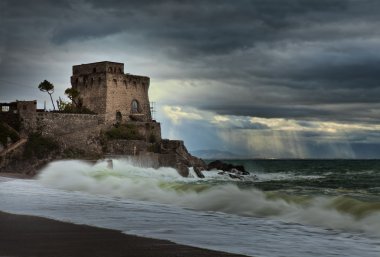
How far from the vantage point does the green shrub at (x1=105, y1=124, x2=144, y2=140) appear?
51.3m

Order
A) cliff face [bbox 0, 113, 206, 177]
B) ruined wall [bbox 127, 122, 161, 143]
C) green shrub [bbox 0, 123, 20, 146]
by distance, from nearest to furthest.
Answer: cliff face [bbox 0, 113, 206, 177], green shrub [bbox 0, 123, 20, 146], ruined wall [bbox 127, 122, 161, 143]

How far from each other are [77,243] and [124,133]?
42827 mm

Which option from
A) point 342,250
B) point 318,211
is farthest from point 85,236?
point 318,211

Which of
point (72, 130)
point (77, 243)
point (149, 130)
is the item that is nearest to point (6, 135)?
point (72, 130)

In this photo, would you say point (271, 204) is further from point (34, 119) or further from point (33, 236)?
point (34, 119)

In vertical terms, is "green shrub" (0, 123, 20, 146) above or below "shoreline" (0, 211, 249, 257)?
above

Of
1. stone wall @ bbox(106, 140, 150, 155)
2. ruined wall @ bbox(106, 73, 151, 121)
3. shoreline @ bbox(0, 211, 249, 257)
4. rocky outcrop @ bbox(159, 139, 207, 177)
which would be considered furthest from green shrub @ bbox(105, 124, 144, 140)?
shoreline @ bbox(0, 211, 249, 257)

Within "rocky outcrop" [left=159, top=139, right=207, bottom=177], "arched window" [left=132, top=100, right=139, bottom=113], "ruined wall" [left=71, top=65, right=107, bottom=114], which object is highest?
"ruined wall" [left=71, top=65, right=107, bottom=114]

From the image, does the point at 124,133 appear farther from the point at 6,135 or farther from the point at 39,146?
the point at 6,135

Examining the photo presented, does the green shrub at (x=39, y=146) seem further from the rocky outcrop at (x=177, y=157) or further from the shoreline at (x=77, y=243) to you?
the shoreline at (x=77, y=243)

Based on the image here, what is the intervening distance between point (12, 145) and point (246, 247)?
3727 cm

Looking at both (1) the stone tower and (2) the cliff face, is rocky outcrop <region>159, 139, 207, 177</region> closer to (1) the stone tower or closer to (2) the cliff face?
(2) the cliff face

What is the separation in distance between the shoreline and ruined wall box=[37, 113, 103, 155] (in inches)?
1429

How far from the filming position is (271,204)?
57.4ft
